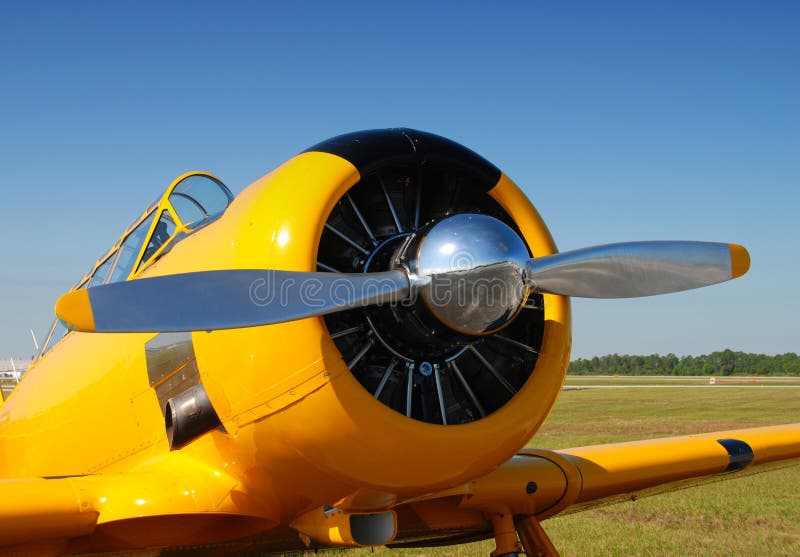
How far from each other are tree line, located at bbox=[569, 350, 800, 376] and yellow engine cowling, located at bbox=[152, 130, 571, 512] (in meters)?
114

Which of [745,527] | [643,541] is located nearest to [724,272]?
[643,541]

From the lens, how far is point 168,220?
191 inches

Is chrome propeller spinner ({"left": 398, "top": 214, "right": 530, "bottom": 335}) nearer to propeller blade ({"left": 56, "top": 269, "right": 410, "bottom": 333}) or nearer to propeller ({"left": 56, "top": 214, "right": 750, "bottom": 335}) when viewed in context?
propeller ({"left": 56, "top": 214, "right": 750, "bottom": 335})

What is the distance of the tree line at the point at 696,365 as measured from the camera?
112m

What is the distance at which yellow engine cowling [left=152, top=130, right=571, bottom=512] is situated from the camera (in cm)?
323

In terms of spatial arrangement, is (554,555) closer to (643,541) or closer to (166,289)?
(643,541)

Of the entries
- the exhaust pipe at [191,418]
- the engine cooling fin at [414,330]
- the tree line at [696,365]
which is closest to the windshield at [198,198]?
the exhaust pipe at [191,418]

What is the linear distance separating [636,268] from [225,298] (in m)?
1.70

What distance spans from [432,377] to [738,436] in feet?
14.4

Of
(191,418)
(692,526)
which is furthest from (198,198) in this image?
(692,526)

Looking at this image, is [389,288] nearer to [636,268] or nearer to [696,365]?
[636,268]

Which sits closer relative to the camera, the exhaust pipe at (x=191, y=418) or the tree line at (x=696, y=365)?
the exhaust pipe at (x=191, y=418)

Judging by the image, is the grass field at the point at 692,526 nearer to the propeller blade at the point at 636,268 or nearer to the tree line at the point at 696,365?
the propeller blade at the point at 636,268

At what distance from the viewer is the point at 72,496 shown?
149 inches
